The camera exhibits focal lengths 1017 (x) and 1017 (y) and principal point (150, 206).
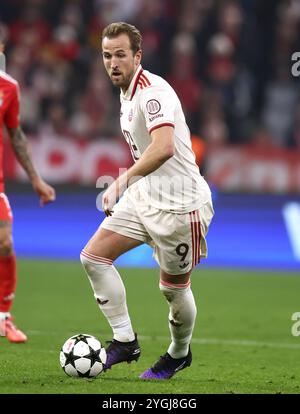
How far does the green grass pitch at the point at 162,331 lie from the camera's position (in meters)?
5.87

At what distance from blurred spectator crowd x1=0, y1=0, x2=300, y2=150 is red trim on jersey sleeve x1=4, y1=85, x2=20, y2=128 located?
7.02 meters

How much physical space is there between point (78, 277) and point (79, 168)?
2.75m

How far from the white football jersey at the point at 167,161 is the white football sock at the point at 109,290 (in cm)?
48

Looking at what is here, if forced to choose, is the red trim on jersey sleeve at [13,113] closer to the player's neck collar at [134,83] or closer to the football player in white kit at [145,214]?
the football player in white kit at [145,214]

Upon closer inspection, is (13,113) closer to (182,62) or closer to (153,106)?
(153,106)

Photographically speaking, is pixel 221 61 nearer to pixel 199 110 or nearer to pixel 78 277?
pixel 199 110

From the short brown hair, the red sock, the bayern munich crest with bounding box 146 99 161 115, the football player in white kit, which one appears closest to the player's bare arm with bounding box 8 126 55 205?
the red sock

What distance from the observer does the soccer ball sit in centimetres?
589

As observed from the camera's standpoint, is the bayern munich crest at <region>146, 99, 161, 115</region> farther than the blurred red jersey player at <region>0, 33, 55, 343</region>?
No

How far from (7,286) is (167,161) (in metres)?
2.26

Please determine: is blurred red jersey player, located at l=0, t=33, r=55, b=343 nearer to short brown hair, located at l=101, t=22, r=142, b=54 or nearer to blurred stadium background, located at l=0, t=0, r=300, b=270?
short brown hair, located at l=101, t=22, r=142, b=54

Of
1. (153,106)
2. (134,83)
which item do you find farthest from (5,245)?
(153,106)

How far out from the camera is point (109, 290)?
6.02m

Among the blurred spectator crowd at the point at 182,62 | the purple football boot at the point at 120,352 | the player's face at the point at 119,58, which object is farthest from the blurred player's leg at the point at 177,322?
the blurred spectator crowd at the point at 182,62
